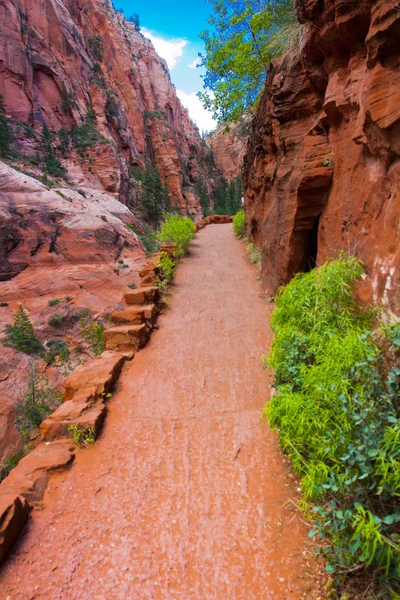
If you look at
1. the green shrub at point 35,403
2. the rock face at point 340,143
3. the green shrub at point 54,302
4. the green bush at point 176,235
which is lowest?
the green shrub at point 35,403

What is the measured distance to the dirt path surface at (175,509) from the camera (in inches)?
78.2

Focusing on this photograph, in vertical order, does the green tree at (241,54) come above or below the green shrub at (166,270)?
above

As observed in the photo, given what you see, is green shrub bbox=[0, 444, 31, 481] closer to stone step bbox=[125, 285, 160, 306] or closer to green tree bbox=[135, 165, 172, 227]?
stone step bbox=[125, 285, 160, 306]

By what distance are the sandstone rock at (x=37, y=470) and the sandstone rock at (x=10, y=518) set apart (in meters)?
0.11

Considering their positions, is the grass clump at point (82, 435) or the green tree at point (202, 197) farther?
the green tree at point (202, 197)

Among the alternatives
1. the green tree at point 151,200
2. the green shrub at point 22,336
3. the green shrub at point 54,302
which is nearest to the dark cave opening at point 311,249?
the green shrub at point 22,336

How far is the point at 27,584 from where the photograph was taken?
6.60ft

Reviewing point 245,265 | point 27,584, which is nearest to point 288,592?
point 27,584

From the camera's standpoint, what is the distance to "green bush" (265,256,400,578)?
1610 mm

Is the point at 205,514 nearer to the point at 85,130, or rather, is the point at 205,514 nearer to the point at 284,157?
the point at 284,157

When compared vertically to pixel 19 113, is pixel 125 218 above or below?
below

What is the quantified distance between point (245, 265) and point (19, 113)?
26.7 meters

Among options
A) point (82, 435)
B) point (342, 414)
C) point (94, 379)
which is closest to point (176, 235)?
point (94, 379)

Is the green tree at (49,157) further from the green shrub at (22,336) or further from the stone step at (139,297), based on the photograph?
the stone step at (139,297)
